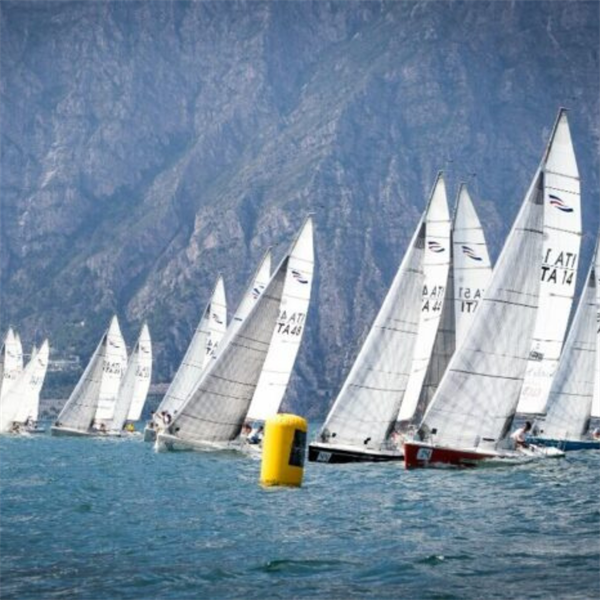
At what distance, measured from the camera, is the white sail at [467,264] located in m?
66.4

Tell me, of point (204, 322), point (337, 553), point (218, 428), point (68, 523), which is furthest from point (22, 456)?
point (337, 553)

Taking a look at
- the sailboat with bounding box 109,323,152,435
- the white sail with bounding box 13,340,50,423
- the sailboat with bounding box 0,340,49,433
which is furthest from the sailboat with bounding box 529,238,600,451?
the white sail with bounding box 13,340,50,423

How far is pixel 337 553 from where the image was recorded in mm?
29125

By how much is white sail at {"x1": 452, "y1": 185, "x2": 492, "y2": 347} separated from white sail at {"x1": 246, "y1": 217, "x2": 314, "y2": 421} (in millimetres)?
7087

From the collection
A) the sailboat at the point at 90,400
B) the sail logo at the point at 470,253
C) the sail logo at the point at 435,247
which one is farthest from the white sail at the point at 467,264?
the sailboat at the point at 90,400

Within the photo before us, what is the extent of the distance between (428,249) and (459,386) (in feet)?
42.4

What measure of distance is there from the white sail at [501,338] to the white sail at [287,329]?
1550 cm

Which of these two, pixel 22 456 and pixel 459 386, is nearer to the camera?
pixel 459 386

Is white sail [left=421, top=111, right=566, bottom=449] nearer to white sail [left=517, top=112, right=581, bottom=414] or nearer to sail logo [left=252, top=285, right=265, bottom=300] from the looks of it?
white sail [left=517, top=112, right=581, bottom=414]

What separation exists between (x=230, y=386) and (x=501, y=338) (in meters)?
15.1

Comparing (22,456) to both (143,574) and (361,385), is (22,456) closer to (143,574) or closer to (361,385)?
(361,385)

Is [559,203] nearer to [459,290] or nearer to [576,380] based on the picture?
[459,290]

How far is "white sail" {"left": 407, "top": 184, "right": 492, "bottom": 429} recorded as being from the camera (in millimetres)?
64875

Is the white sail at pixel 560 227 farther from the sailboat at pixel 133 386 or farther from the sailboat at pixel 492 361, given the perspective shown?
the sailboat at pixel 133 386
